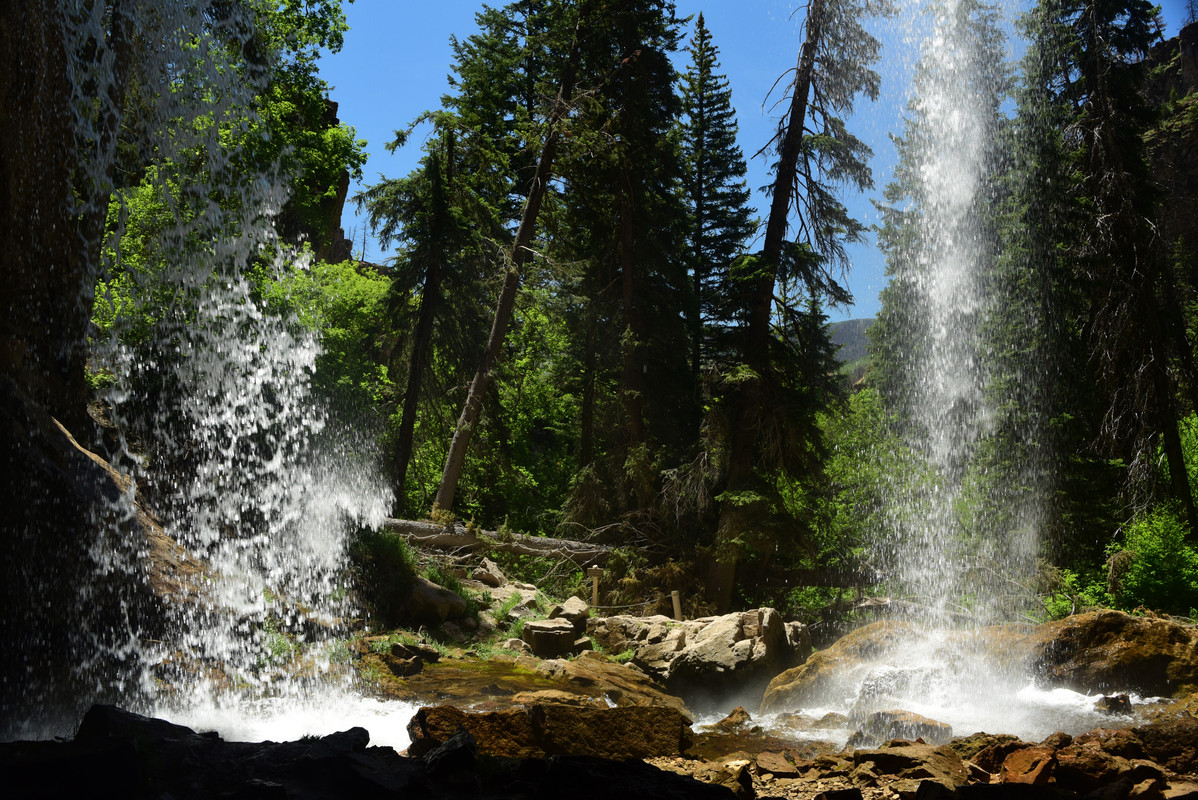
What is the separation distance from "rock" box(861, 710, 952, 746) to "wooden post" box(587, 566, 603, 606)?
8.75 m

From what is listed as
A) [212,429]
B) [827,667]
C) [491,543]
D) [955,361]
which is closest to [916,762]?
[827,667]

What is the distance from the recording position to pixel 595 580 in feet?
54.0

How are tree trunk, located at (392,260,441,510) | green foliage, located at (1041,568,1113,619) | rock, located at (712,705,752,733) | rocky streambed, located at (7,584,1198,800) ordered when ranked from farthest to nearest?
1. tree trunk, located at (392,260,441,510)
2. green foliage, located at (1041,568,1113,619)
3. rock, located at (712,705,752,733)
4. rocky streambed, located at (7,584,1198,800)

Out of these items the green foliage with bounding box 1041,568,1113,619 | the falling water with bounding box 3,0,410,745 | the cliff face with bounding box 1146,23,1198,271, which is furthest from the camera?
the cliff face with bounding box 1146,23,1198,271

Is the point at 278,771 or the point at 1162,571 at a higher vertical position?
the point at 1162,571

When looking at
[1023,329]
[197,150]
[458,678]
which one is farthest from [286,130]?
[1023,329]

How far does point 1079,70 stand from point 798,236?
7167mm

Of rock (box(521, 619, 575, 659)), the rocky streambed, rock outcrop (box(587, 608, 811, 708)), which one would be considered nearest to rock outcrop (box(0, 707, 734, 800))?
the rocky streambed

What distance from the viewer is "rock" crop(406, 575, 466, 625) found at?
13.3 meters

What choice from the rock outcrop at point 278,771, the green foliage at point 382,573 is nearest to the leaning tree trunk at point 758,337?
the green foliage at point 382,573

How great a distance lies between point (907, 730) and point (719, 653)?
4054 mm

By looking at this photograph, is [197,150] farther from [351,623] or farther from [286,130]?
[351,623]

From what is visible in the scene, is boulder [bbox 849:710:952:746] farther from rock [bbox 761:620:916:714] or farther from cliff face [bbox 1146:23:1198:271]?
cliff face [bbox 1146:23:1198:271]

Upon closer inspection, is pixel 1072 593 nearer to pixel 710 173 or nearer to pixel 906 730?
pixel 906 730
